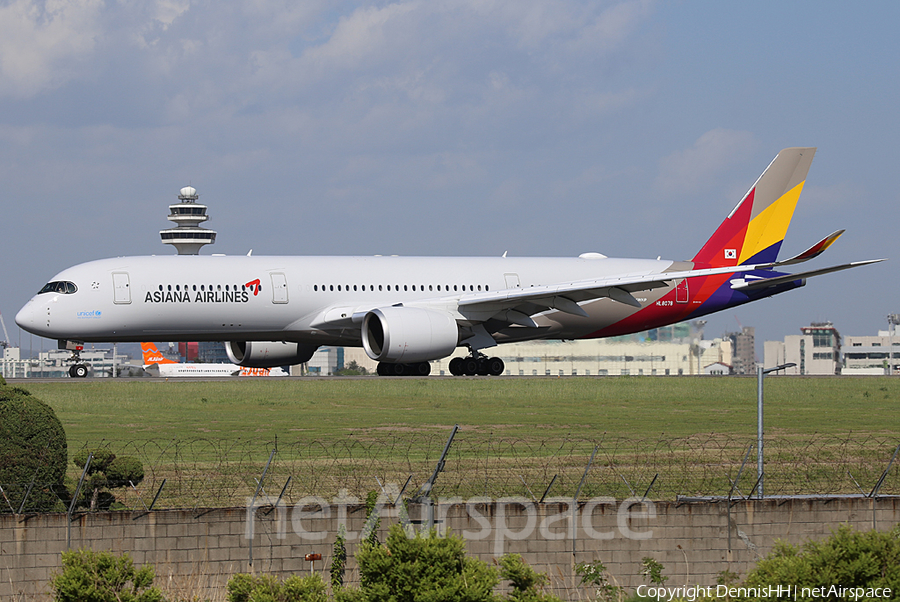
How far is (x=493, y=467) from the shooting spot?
602 inches

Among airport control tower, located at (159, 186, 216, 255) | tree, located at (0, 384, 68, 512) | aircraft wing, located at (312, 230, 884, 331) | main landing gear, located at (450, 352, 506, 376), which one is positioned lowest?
tree, located at (0, 384, 68, 512)

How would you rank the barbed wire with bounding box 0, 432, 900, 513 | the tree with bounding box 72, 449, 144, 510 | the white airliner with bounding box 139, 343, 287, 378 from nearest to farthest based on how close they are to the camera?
1. the tree with bounding box 72, 449, 144, 510
2. the barbed wire with bounding box 0, 432, 900, 513
3. the white airliner with bounding box 139, 343, 287, 378

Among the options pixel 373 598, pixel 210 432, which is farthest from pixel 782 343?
pixel 373 598

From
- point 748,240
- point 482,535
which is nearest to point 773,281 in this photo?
point 748,240

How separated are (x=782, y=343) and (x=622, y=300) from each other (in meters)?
129

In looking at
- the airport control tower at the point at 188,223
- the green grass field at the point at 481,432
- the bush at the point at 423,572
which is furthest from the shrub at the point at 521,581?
the airport control tower at the point at 188,223

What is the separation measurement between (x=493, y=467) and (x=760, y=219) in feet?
96.4

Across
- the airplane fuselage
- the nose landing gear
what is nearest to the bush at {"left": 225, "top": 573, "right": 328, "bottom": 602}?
the airplane fuselage

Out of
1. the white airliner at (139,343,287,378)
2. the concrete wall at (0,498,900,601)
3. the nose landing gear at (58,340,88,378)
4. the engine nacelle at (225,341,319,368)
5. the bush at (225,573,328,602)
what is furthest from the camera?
the white airliner at (139,343,287,378)

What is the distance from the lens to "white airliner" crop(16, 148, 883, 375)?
112ft

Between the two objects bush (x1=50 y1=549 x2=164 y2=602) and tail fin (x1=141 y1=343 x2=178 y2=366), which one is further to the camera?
tail fin (x1=141 y1=343 x2=178 y2=366)

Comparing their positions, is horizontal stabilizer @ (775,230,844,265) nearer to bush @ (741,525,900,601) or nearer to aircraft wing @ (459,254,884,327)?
aircraft wing @ (459,254,884,327)

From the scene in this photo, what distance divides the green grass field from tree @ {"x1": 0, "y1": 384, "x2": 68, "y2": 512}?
152 centimetres

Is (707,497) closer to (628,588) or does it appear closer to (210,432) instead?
(628,588)
